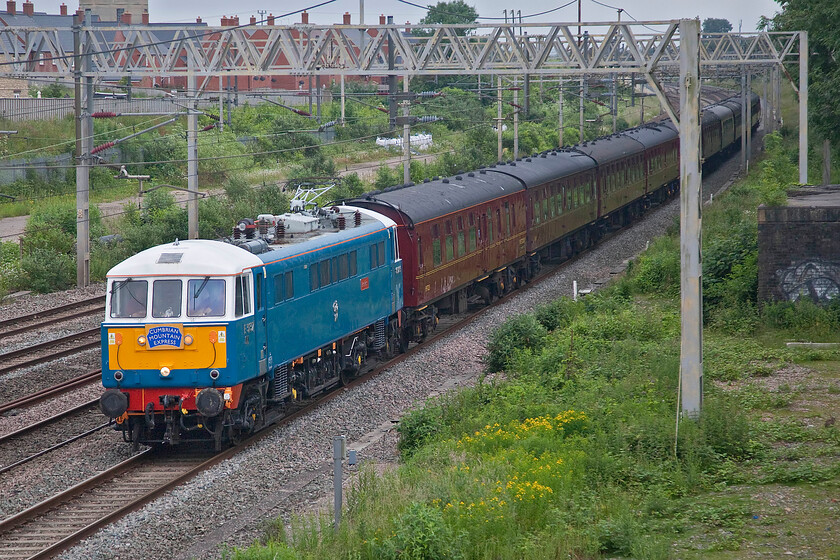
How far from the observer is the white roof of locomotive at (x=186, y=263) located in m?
13.9

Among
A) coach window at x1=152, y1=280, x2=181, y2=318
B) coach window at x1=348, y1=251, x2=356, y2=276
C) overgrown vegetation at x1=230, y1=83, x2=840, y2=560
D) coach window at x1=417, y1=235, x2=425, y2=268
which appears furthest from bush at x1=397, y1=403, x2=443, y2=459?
coach window at x1=417, y1=235, x2=425, y2=268

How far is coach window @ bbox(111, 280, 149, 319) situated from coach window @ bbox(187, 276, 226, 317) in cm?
65

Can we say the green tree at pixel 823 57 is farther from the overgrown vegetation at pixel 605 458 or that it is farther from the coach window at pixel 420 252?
the coach window at pixel 420 252

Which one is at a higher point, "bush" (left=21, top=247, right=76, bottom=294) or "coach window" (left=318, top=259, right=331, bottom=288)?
"coach window" (left=318, top=259, right=331, bottom=288)

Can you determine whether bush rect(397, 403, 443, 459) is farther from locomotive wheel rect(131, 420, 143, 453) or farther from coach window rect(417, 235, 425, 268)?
coach window rect(417, 235, 425, 268)

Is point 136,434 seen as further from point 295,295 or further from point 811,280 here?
point 811,280

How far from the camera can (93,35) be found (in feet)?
83.1

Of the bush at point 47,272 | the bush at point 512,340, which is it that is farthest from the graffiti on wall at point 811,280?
the bush at point 47,272

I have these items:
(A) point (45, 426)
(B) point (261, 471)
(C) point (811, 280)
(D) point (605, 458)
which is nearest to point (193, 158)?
(A) point (45, 426)

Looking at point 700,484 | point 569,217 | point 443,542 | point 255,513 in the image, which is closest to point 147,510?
point 255,513

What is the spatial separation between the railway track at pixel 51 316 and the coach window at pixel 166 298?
31.4 ft

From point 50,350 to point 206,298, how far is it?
8710mm

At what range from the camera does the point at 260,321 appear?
14664 millimetres

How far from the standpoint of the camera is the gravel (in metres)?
11.1
